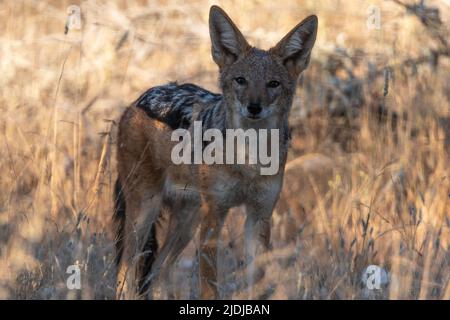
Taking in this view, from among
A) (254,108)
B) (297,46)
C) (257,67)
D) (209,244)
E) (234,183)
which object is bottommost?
(209,244)

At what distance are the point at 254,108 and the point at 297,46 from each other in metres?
0.68

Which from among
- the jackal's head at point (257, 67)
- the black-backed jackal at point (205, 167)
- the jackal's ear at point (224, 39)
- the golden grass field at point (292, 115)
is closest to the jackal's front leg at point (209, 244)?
the black-backed jackal at point (205, 167)

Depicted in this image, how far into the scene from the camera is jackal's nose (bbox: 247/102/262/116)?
5.25 meters

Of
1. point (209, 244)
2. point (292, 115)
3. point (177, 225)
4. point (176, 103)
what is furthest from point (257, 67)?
point (292, 115)

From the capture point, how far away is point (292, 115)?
8.68 m

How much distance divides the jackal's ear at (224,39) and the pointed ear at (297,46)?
231 mm

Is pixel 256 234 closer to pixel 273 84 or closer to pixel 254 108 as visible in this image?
pixel 254 108

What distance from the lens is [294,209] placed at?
828cm

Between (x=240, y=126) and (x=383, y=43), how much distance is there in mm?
3256

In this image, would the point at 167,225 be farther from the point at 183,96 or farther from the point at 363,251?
the point at 363,251

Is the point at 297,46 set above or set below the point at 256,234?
above

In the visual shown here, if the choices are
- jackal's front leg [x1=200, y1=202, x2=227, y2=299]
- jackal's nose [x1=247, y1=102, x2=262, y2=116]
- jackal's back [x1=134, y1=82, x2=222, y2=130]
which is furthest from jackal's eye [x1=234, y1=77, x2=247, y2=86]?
jackal's front leg [x1=200, y1=202, x2=227, y2=299]

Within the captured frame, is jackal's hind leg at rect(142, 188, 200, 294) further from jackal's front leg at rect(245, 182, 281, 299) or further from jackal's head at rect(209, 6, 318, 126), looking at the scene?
jackal's head at rect(209, 6, 318, 126)
